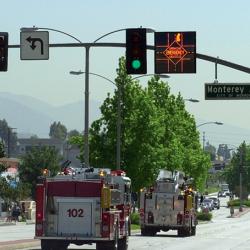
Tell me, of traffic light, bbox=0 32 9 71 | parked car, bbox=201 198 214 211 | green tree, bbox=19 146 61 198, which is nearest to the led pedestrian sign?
traffic light, bbox=0 32 9 71

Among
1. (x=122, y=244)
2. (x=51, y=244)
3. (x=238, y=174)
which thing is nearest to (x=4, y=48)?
(x=51, y=244)

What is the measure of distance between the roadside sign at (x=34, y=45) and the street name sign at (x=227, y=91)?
228 inches

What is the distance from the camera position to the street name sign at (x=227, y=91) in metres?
30.7

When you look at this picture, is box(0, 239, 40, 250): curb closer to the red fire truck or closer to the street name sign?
the red fire truck

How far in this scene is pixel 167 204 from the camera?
45.9 m

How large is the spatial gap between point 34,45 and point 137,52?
160 inches

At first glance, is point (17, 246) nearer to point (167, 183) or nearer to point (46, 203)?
point (46, 203)

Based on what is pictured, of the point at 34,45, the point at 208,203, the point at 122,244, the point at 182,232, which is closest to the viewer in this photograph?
the point at 34,45

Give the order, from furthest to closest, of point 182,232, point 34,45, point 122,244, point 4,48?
point 182,232 → point 122,244 → point 34,45 → point 4,48

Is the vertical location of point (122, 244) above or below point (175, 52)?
A: below

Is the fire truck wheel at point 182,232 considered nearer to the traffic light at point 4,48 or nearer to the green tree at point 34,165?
the traffic light at point 4,48

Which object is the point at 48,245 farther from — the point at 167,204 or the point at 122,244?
the point at 167,204

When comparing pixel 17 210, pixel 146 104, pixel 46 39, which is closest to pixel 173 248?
pixel 46 39

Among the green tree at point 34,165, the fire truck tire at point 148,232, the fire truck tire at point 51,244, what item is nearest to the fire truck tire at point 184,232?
the fire truck tire at point 148,232
